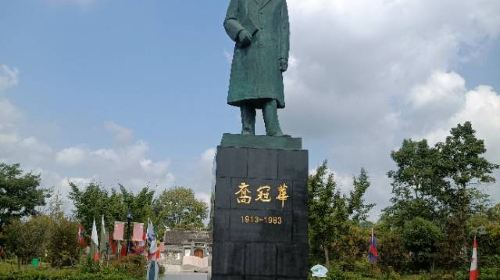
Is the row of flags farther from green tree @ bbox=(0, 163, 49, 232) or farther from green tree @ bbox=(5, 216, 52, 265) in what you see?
green tree @ bbox=(0, 163, 49, 232)

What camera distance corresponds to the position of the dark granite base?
7.25 m

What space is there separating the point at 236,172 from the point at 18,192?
38726 millimetres

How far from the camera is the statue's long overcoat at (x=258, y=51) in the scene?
7.66 m

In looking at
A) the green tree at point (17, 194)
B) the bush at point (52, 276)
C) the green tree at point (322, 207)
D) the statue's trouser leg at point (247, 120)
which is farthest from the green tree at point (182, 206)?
the statue's trouser leg at point (247, 120)

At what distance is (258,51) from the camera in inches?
305

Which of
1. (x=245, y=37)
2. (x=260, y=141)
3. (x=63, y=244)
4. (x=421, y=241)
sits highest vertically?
(x=245, y=37)

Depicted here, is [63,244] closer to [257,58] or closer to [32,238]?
[32,238]

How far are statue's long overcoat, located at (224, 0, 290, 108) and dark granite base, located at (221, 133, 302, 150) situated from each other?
0.67m

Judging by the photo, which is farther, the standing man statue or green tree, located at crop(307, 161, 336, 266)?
green tree, located at crop(307, 161, 336, 266)

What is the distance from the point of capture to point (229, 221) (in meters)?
6.77

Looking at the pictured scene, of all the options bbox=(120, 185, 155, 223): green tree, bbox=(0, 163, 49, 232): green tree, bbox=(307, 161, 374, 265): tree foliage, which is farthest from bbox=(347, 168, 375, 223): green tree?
bbox=(0, 163, 49, 232): green tree

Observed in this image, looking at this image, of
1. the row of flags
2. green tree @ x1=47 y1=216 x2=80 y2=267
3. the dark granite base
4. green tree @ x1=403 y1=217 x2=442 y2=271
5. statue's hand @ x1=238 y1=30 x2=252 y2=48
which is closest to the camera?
the dark granite base

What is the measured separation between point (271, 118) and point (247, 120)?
0.43m

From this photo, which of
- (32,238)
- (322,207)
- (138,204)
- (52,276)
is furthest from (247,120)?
(32,238)
